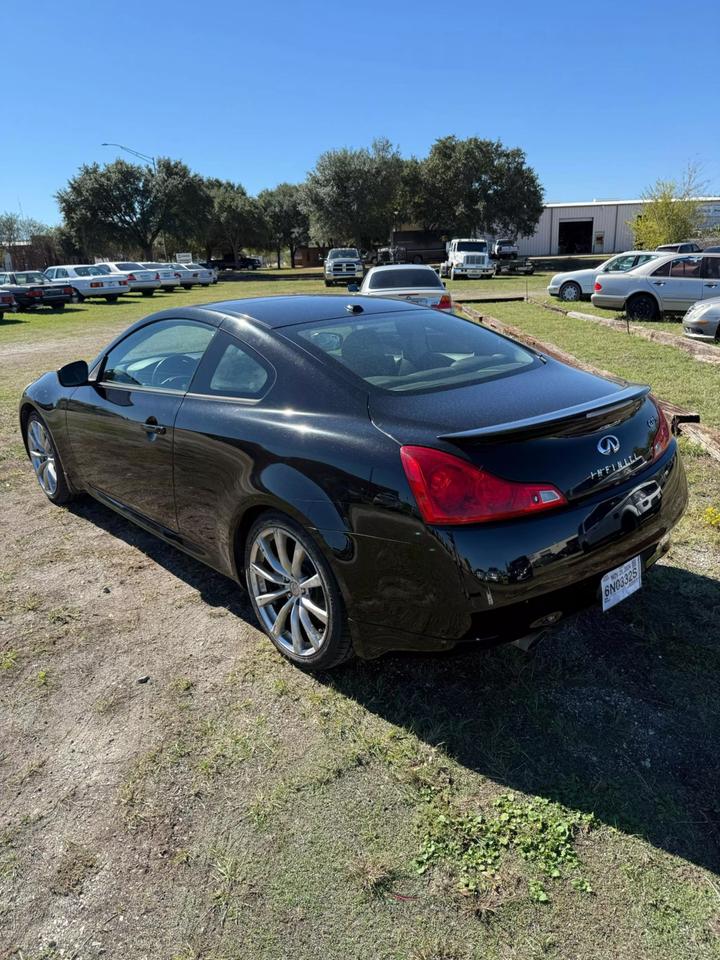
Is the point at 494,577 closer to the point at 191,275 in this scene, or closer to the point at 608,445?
the point at 608,445

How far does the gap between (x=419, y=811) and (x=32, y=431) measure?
4368 millimetres

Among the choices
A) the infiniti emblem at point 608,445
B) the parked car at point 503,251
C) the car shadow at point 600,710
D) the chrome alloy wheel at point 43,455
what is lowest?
the car shadow at point 600,710

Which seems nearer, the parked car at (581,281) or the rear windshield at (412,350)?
the rear windshield at (412,350)

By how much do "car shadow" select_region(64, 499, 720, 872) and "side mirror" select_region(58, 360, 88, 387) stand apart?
1.97 metres

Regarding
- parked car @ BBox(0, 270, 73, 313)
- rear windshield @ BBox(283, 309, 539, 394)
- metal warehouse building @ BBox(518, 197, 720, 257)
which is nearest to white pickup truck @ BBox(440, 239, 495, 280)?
parked car @ BBox(0, 270, 73, 313)

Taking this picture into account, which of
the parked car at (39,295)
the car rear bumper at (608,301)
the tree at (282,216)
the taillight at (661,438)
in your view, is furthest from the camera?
the tree at (282,216)

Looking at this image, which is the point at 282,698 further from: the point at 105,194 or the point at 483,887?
the point at 105,194

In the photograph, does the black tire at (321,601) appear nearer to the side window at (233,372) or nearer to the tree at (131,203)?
the side window at (233,372)

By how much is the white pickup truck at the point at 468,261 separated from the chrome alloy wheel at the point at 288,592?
119 ft

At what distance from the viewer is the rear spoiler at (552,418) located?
2.39m

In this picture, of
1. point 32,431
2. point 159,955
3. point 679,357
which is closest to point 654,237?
point 679,357

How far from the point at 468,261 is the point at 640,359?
1137 inches

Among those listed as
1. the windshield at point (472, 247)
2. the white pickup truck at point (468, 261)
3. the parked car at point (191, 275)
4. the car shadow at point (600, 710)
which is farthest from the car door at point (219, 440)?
the windshield at point (472, 247)

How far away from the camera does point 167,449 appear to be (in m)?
3.51
